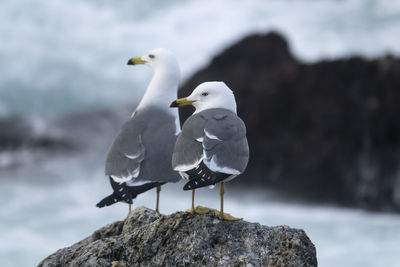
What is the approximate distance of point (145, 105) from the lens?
5.06m

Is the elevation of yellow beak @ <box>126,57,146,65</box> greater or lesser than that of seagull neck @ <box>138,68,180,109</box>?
greater

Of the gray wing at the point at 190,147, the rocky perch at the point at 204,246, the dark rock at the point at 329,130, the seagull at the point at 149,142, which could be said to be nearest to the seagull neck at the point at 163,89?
the seagull at the point at 149,142

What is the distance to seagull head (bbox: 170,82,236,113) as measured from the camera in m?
4.05

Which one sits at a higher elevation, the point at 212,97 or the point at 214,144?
the point at 212,97

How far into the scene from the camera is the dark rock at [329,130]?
1131 cm

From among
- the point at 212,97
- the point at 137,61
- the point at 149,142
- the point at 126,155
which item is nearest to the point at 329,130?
the point at 137,61

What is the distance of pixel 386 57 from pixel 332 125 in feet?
7.53

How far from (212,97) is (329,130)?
8.38 m

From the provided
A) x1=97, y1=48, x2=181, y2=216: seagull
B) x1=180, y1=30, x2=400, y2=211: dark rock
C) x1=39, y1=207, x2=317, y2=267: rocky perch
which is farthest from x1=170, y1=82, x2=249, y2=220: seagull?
x1=180, y1=30, x2=400, y2=211: dark rock

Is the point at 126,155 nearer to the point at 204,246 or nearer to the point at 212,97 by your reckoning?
the point at 212,97

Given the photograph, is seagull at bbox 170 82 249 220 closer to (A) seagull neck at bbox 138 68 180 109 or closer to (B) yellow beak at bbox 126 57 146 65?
(A) seagull neck at bbox 138 68 180 109

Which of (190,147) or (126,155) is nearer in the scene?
(190,147)

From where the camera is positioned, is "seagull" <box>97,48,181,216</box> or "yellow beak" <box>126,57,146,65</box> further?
"yellow beak" <box>126,57,146,65</box>

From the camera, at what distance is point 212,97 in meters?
4.08
